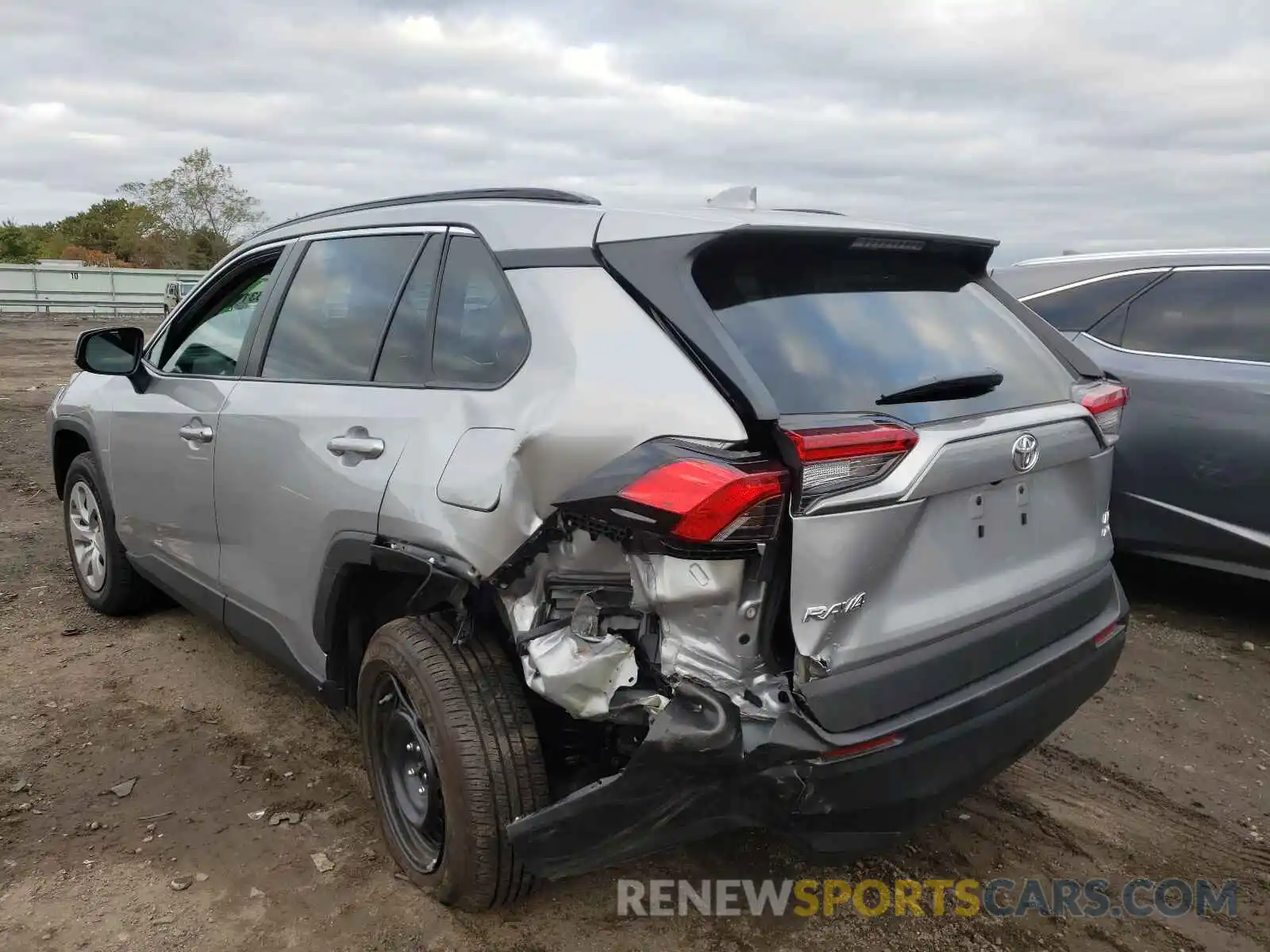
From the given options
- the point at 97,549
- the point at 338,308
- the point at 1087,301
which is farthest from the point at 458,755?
the point at 1087,301

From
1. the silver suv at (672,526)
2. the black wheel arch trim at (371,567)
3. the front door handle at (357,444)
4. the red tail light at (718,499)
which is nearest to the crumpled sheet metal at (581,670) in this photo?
the silver suv at (672,526)

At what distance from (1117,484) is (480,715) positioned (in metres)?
3.77

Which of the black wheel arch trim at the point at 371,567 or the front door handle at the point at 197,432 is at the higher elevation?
the front door handle at the point at 197,432

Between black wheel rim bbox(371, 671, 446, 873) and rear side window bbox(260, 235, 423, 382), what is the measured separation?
37.7 inches

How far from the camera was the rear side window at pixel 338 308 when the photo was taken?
114 inches

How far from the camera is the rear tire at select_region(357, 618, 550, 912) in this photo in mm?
2318

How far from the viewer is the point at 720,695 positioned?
6.52 feet

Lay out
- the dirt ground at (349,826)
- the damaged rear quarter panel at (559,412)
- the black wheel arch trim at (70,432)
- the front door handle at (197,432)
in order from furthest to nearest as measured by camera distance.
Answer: the black wheel arch trim at (70,432) → the front door handle at (197,432) → the dirt ground at (349,826) → the damaged rear quarter panel at (559,412)

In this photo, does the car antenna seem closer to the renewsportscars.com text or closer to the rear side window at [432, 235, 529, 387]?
the rear side window at [432, 235, 529, 387]

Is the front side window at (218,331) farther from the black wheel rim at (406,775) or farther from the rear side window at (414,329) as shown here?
the black wheel rim at (406,775)

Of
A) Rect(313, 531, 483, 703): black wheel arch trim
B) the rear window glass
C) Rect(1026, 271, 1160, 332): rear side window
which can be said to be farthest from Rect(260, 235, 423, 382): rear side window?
Rect(1026, 271, 1160, 332): rear side window

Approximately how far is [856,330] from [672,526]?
770mm

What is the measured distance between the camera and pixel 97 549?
4.71 meters

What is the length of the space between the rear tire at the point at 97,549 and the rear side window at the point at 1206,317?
5.04m
